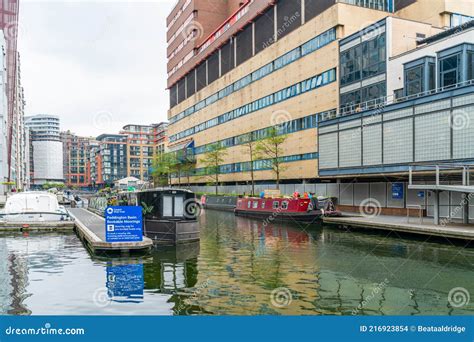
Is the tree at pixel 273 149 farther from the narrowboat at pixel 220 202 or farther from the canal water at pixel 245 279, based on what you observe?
the canal water at pixel 245 279

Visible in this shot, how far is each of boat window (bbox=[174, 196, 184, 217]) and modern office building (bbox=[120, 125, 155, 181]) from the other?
166826 millimetres

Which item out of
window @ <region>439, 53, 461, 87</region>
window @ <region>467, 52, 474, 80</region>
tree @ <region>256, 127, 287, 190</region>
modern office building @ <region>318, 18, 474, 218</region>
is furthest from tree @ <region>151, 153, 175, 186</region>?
window @ <region>467, 52, 474, 80</region>

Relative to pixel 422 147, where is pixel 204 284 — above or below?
below

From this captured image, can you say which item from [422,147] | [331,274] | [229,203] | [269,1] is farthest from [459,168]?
[269,1]

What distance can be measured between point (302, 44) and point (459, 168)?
2981cm

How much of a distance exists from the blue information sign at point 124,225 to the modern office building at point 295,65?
28.2 meters

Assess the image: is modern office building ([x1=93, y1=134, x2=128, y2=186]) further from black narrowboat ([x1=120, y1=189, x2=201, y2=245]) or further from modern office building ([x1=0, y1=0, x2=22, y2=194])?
black narrowboat ([x1=120, y1=189, x2=201, y2=245])

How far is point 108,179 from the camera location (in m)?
190

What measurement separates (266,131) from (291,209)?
20854 millimetres

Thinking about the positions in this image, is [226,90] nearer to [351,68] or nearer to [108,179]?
[351,68]

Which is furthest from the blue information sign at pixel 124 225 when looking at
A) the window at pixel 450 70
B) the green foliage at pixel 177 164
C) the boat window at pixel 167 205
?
the green foliage at pixel 177 164

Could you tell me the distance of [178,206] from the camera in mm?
25094

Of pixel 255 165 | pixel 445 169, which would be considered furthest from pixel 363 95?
pixel 255 165

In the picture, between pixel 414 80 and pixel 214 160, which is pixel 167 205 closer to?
pixel 414 80
